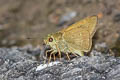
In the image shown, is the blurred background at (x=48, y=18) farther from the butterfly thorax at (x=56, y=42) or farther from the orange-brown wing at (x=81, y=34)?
the butterfly thorax at (x=56, y=42)

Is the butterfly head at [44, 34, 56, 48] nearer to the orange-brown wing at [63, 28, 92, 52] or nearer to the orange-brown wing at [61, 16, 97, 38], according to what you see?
the orange-brown wing at [63, 28, 92, 52]

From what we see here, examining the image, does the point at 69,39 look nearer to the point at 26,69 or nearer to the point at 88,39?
the point at 88,39

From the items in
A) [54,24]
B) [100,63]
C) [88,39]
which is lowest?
[100,63]

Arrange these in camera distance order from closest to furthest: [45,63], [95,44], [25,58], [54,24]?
[45,63]
[25,58]
[95,44]
[54,24]

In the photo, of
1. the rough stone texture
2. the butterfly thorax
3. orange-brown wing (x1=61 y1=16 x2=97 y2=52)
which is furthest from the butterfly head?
the rough stone texture

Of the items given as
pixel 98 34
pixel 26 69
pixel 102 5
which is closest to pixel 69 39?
Answer: pixel 26 69

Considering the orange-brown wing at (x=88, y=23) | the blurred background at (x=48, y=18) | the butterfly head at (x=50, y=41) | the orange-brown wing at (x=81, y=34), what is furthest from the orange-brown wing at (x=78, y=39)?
the blurred background at (x=48, y=18)
